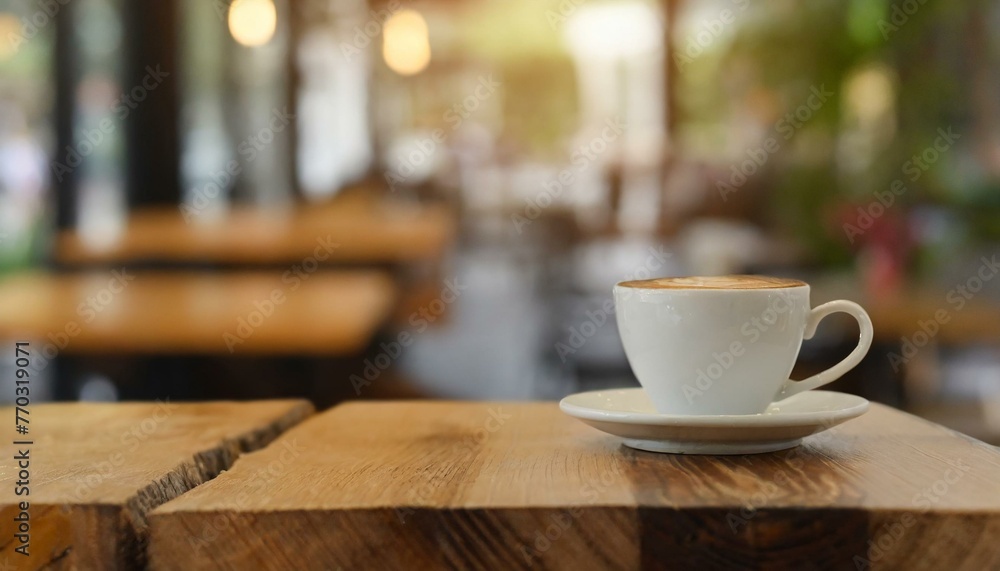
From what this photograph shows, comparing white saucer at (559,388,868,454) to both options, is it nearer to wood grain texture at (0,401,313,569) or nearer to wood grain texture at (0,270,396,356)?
wood grain texture at (0,401,313,569)

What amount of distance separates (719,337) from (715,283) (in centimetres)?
5

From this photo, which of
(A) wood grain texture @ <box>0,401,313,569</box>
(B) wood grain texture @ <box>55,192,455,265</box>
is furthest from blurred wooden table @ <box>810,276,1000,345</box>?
(A) wood grain texture @ <box>0,401,313,569</box>

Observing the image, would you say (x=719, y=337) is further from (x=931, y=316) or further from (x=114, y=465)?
(x=931, y=316)

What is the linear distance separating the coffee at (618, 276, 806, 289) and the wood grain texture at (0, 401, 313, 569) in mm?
341

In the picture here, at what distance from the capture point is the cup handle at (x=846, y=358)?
2.35 ft

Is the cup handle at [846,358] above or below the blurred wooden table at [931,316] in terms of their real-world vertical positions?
above

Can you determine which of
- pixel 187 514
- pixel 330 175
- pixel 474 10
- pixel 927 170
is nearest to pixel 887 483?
pixel 187 514

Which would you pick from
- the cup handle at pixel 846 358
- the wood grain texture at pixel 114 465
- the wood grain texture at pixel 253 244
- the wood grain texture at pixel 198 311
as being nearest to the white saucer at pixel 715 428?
the cup handle at pixel 846 358

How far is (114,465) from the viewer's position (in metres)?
0.67

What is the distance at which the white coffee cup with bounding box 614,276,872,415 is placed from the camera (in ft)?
2.27

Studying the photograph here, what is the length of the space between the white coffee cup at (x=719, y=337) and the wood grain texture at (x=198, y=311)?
1.68 meters

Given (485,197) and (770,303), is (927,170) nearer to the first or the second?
(770,303)

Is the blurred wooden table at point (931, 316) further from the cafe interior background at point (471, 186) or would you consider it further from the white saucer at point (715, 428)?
the white saucer at point (715, 428)

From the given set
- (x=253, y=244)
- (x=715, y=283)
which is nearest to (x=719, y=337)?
(x=715, y=283)
